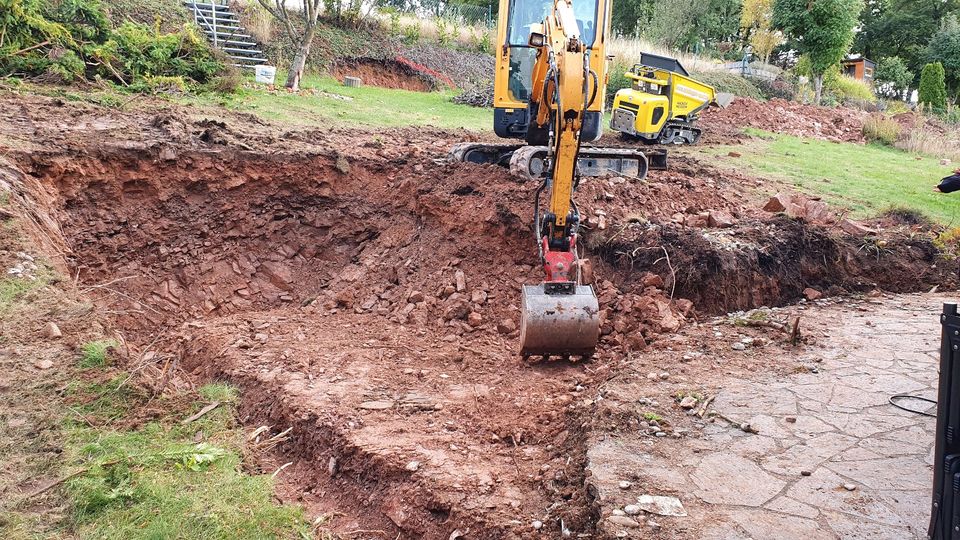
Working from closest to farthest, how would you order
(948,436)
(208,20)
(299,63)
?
(948,436) < (299,63) < (208,20)

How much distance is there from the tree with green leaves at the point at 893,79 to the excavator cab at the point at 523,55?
108ft

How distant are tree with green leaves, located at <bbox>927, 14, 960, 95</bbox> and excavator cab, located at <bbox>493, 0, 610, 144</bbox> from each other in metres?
30.7

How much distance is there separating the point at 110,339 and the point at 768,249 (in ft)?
19.3

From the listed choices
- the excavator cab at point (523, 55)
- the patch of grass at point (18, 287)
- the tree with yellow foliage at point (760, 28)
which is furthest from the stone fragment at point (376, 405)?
the tree with yellow foliage at point (760, 28)

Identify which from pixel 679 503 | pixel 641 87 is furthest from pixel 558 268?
pixel 641 87

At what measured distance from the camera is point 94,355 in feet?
17.0

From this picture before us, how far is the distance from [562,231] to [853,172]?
9487 millimetres

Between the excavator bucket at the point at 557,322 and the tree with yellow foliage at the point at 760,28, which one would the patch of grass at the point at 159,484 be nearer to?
the excavator bucket at the point at 557,322

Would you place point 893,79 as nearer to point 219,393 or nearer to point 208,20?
point 208,20

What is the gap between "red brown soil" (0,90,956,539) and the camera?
4605 mm

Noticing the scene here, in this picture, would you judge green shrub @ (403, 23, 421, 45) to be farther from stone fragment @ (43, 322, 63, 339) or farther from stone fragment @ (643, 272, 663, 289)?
stone fragment @ (43, 322, 63, 339)

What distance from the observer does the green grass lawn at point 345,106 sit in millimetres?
11883

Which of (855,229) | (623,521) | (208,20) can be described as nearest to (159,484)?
(623,521)

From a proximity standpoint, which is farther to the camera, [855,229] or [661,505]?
[855,229]
